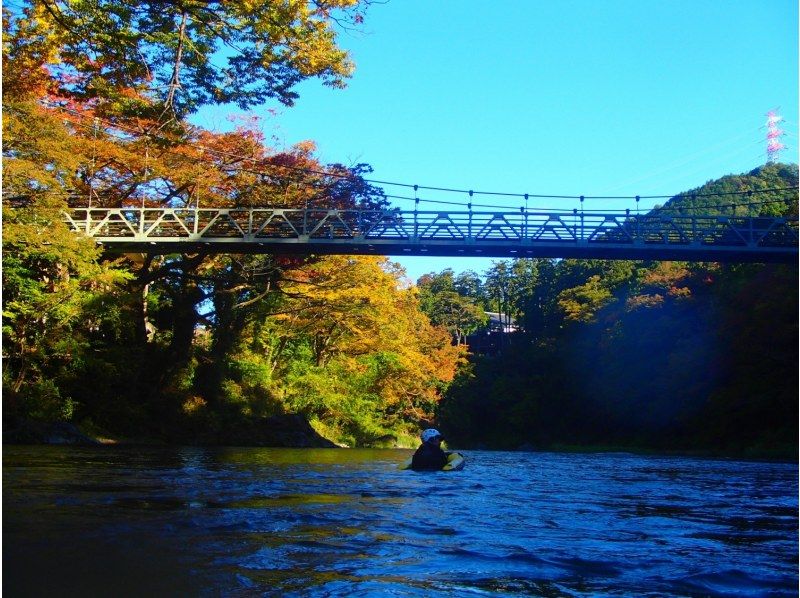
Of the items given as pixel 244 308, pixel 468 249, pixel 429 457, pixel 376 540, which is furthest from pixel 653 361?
pixel 376 540

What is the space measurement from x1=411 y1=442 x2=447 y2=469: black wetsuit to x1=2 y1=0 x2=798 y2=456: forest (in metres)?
4.95

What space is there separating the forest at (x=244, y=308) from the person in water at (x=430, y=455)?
15.9 feet

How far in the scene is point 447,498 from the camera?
22.1 ft

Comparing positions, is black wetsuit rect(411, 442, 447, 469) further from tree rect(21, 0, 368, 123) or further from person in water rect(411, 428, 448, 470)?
tree rect(21, 0, 368, 123)

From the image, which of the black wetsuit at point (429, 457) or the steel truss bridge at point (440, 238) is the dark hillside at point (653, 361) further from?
the black wetsuit at point (429, 457)

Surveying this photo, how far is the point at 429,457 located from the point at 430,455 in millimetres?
42

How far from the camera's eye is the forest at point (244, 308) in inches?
300

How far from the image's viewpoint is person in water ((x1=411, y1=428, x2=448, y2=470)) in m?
9.99

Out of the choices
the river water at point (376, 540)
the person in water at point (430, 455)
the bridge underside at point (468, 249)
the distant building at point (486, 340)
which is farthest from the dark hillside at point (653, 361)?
the river water at point (376, 540)

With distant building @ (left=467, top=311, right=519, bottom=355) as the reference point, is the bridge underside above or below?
above

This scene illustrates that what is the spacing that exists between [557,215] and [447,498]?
13216 millimetres

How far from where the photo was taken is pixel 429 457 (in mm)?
9977

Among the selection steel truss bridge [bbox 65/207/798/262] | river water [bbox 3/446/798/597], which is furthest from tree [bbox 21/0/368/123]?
steel truss bridge [bbox 65/207/798/262]

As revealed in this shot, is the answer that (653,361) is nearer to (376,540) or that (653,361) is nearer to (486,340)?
(486,340)
